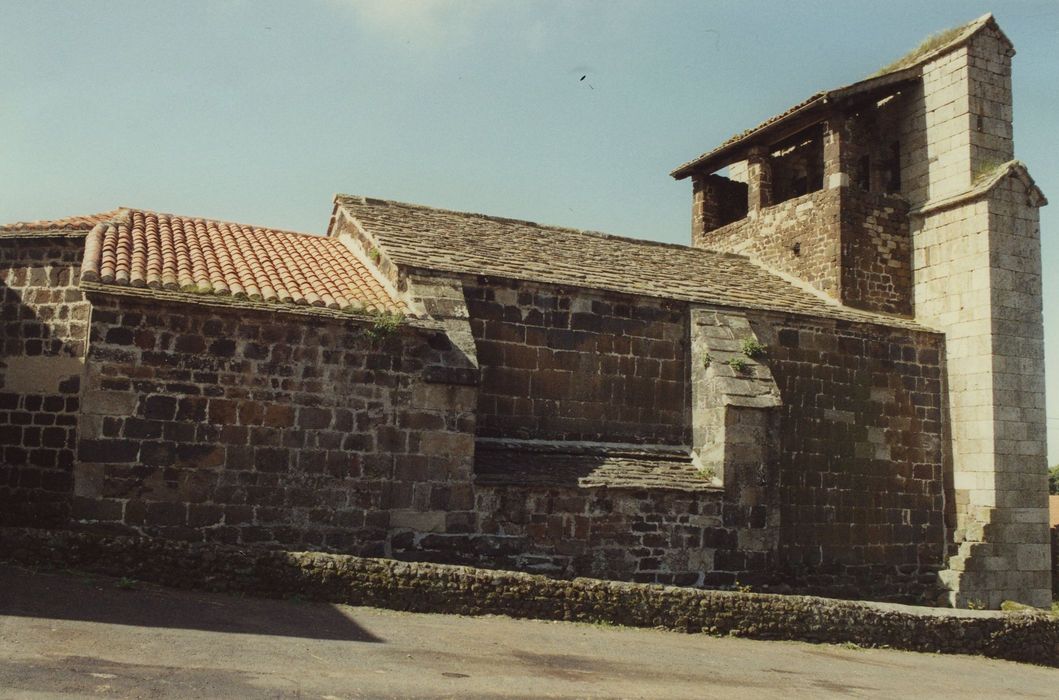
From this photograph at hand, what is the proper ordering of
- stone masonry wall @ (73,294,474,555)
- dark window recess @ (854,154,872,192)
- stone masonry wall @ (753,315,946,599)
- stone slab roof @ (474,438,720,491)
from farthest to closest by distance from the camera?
dark window recess @ (854,154,872,192), stone masonry wall @ (753,315,946,599), stone slab roof @ (474,438,720,491), stone masonry wall @ (73,294,474,555)

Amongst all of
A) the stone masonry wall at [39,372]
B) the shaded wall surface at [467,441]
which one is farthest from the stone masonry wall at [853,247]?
the stone masonry wall at [39,372]

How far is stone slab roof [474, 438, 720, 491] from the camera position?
11672mm

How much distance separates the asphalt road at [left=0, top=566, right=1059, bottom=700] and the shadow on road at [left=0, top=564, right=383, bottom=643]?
0.02 metres

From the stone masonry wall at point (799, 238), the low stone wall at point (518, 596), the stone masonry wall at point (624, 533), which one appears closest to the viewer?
the low stone wall at point (518, 596)

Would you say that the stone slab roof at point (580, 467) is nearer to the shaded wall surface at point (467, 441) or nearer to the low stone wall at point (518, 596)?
the shaded wall surface at point (467, 441)

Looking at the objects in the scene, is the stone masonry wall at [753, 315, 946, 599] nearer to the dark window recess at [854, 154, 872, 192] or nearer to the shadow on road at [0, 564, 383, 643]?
the dark window recess at [854, 154, 872, 192]

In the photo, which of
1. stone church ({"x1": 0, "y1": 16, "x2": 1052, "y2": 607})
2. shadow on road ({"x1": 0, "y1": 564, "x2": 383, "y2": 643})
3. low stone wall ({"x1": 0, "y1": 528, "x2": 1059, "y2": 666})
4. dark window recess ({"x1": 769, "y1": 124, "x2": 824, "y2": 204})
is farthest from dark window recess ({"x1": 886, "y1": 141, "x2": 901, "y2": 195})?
shadow on road ({"x1": 0, "y1": 564, "x2": 383, "y2": 643})

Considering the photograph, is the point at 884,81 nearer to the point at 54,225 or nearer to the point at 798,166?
the point at 798,166

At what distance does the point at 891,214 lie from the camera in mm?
17312

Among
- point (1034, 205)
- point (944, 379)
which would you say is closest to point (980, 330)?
point (944, 379)

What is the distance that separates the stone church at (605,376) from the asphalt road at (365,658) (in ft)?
5.80

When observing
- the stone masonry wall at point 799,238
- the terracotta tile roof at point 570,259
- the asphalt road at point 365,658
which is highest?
the stone masonry wall at point 799,238

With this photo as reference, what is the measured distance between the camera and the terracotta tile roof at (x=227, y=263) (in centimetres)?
1073

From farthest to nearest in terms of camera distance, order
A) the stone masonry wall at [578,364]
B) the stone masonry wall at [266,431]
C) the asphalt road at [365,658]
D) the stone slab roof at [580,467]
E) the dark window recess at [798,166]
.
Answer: the dark window recess at [798,166], the stone masonry wall at [578,364], the stone slab roof at [580,467], the stone masonry wall at [266,431], the asphalt road at [365,658]
